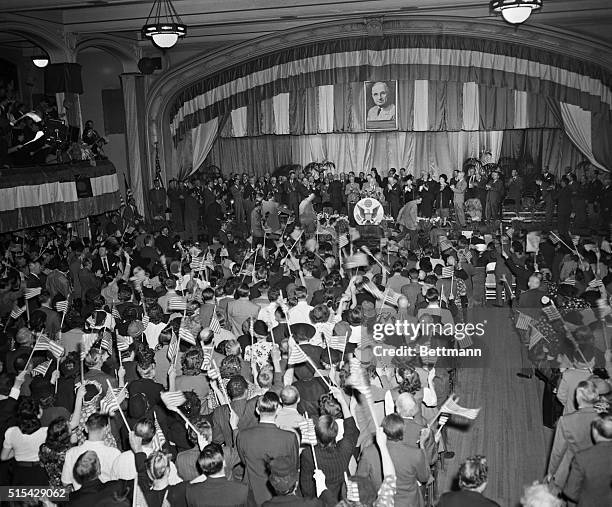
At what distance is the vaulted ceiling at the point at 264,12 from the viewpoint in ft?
53.6

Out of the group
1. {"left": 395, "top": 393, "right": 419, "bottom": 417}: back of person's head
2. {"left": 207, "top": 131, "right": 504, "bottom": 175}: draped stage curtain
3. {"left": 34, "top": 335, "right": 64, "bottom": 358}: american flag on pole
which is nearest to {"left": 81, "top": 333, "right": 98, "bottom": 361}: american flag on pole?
{"left": 34, "top": 335, "right": 64, "bottom": 358}: american flag on pole

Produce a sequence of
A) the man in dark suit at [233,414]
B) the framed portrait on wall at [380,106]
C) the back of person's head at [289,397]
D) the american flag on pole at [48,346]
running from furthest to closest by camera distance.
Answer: the framed portrait on wall at [380,106]
the american flag on pole at [48,346]
the man in dark suit at [233,414]
the back of person's head at [289,397]

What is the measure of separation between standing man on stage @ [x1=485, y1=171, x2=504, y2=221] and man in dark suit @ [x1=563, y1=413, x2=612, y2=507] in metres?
16.3

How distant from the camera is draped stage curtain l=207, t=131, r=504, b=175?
2409cm

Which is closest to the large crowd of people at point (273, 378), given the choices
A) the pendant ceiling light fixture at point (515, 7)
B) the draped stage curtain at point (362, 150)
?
the pendant ceiling light fixture at point (515, 7)

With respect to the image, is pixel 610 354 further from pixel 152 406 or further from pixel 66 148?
pixel 66 148

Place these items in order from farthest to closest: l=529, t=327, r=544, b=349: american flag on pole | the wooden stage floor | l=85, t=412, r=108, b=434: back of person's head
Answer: l=529, t=327, r=544, b=349: american flag on pole
the wooden stage floor
l=85, t=412, r=108, b=434: back of person's head

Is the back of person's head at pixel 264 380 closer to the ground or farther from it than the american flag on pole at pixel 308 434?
farther from it

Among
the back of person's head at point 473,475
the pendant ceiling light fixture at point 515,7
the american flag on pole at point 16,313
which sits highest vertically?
the pendant ceiling light fixture at point 515,7

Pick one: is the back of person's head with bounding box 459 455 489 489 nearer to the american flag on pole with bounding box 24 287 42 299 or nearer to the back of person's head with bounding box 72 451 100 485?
the back of person's head with bounding box 72 451 100 485

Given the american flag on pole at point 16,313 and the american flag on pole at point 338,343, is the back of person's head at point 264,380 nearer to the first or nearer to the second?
the american flag on pole at point 338,343

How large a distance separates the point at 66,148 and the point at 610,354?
42.7 ft

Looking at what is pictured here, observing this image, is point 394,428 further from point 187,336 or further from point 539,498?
point 187,336

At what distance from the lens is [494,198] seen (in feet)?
66.5
